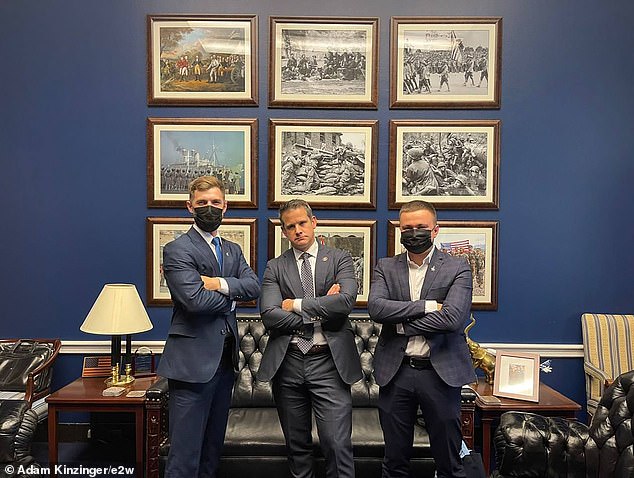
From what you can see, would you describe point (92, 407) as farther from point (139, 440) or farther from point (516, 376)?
point (516, 376)

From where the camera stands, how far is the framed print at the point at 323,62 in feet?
14.3

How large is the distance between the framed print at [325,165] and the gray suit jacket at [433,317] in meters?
1.41

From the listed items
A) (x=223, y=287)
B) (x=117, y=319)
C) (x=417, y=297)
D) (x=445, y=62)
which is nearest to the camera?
(x=223, y=287)

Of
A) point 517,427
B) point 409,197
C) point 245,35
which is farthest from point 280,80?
point 517,427

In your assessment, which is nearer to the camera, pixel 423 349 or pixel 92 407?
pixel 423 349

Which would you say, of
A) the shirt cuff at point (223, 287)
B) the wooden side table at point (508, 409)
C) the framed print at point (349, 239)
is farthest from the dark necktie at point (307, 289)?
the wooden side table at point (508, 409)

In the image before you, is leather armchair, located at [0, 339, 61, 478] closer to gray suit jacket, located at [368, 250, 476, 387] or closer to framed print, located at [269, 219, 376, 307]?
framed print, located at [269, 219, 376, 307]

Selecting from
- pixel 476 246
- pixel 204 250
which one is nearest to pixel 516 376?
pixel 476 246

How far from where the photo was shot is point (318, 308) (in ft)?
9.57

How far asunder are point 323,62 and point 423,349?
2570 millimetres

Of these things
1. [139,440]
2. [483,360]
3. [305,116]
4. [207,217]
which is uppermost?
[305,116]

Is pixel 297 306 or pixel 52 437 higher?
pixel 297 306

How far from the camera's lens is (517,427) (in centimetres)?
282

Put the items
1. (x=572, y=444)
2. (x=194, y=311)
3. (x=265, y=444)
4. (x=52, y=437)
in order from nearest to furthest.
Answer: (x=572, y=444) < (x=194, y=311) < (x=265, y=444) < (x=52, y=437)
